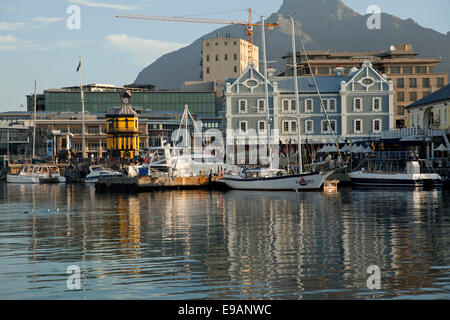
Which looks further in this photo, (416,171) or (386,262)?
(416,171)

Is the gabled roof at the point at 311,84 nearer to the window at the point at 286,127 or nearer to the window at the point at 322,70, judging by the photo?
the window at the point at 286,127

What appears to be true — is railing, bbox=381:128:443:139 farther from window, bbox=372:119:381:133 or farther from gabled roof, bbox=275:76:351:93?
gabled roof, bbox=275:76:351:93

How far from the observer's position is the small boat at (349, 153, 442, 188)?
6900 cm

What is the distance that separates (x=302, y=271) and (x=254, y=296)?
3.84 metres

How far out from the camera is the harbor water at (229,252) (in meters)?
19.3

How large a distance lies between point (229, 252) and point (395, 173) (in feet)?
167

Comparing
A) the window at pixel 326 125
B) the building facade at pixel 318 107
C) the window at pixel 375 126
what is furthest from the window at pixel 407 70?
the window at pixel 326 125

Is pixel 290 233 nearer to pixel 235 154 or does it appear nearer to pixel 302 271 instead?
pixel 302 271

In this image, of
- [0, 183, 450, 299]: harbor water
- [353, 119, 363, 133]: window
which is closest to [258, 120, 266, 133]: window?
[353, 119, 363, 133]: window

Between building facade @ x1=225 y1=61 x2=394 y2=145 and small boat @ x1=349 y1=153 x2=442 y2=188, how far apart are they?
2375 centimetres

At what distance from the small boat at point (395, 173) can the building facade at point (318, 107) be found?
23.8 m

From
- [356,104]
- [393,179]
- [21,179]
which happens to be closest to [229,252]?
[393,179]

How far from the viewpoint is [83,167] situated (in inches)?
4355
